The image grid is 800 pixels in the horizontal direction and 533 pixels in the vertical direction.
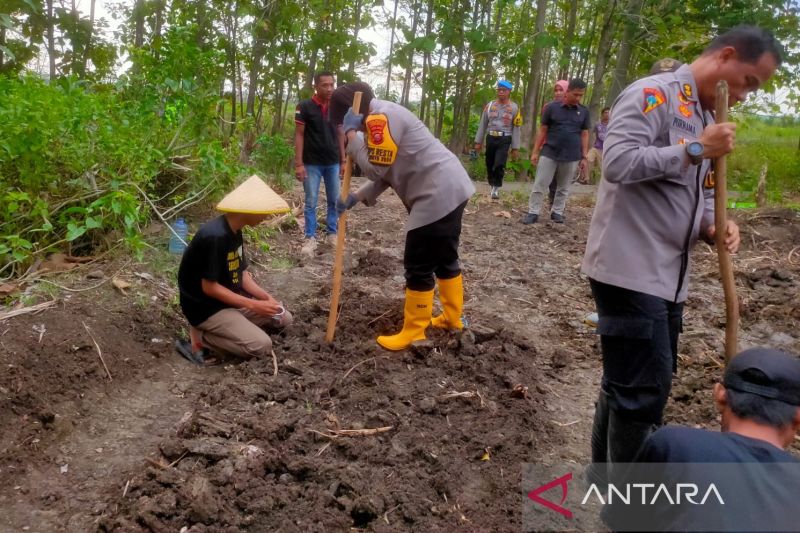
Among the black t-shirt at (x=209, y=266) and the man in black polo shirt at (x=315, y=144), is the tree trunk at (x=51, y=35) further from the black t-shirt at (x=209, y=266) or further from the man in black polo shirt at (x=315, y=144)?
the black t-shirt at (x=209, y=266)

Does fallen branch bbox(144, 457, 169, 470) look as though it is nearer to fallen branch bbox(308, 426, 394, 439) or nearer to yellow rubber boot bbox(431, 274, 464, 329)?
fallen branch bbox(308, 426, 394, 439)

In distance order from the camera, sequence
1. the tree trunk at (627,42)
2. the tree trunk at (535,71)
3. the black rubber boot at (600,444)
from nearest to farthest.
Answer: the black rubber boot at (600,444), the tree trunk at (627,42), the tree trunk at (535,71)

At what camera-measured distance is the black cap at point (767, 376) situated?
1.47 meters

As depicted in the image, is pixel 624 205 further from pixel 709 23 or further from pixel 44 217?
pixel 709 23

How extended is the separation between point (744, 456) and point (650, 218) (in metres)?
1.04

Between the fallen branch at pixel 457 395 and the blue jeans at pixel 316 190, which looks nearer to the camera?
the fallen branch at pixel 457 395

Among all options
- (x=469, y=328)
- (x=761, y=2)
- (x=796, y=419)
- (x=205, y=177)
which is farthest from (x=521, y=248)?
(x=761, y=2)

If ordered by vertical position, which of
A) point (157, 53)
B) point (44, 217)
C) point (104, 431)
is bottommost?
point (104, 431)

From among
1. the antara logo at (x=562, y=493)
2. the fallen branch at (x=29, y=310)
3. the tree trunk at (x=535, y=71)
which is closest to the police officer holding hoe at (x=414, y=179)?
the antara logo at (x=562, y=493)

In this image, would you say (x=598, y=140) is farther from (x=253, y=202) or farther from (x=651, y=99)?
(x=651, y=99)

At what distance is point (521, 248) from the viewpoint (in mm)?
7125

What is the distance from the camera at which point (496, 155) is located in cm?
942

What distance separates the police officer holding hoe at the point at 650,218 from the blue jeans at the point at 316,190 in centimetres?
450

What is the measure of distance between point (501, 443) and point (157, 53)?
5776mm
